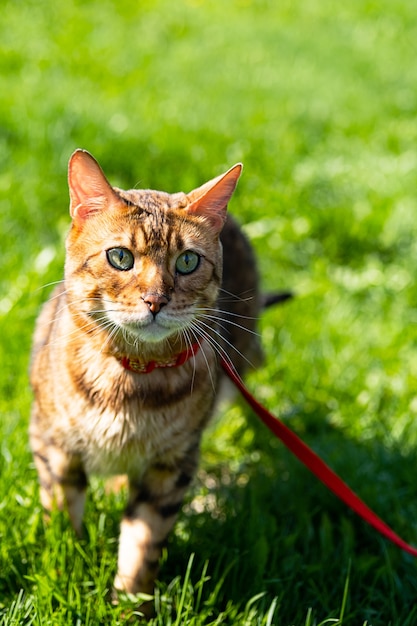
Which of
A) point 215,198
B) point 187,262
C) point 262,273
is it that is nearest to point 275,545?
point 187,262

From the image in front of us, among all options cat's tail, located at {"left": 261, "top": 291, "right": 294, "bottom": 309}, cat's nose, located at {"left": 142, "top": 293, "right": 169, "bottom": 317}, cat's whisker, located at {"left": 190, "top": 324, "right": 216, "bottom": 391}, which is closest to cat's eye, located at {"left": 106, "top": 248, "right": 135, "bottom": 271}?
cat's nose, located at {"left": 142, "top": 293, "right": 169, "bottom": 317}

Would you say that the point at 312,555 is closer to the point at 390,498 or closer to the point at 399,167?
the point at 390,498

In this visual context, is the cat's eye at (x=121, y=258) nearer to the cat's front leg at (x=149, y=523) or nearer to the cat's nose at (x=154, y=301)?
the cat's nose at (x=154, y=301)

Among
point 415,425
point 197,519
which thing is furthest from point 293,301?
point 197,519

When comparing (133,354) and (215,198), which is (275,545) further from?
(215,198)

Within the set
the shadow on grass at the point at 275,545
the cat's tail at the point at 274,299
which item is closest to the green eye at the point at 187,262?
the shadow on grass at the point at 275,545

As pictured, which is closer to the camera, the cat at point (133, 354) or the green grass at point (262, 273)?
the cat at point (133, 354)

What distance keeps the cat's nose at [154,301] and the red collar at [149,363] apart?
0.24 m

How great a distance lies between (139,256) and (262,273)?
2.26 m

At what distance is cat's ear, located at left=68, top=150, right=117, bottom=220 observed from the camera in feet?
5.94

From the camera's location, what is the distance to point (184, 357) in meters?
2.03

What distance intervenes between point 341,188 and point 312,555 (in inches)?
109

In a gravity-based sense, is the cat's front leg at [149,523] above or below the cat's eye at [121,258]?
Result: below

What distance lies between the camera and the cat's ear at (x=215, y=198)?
74.8 inches
